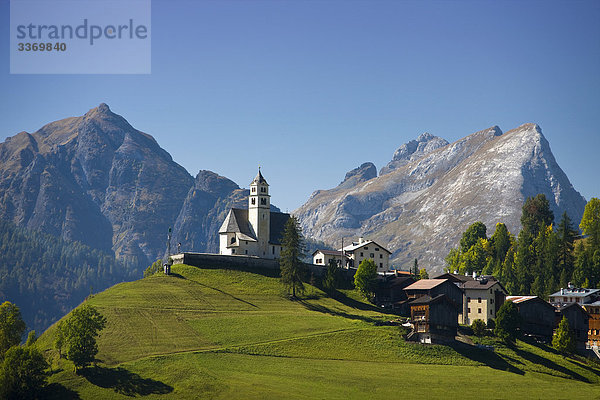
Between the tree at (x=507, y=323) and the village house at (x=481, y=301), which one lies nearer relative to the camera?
the tree at (x=507, y=323)

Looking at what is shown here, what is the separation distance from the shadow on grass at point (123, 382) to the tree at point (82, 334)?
6.15 feet

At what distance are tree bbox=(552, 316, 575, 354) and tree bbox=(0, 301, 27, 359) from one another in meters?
82.6

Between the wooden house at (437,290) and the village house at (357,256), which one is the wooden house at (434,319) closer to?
the wooden house at (437,290)

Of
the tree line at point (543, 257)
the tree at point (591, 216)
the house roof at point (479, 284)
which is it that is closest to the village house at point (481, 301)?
the house roof at point (479, 284)

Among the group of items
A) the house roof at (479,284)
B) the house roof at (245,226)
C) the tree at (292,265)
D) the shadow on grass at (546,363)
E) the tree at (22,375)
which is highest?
the house roof at (245,226)

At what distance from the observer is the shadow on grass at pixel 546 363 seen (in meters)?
107

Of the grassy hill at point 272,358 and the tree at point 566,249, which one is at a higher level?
the tree at point 566,249

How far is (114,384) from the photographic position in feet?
291

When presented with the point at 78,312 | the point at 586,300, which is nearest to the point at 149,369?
the point at 78,312

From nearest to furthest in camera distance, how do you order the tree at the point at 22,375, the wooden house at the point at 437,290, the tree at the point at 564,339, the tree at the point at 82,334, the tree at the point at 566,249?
the tree at the point at 22,375, the tree at the point at 82,334, the tree at the point at 564,339, the wooden house at the point at 437,290, the tree at the point at 566,249

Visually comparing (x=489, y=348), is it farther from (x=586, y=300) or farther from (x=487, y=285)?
(x=586, y=300)

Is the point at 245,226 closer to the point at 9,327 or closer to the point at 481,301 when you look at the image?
the point at 481,301

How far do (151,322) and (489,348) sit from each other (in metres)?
51.4

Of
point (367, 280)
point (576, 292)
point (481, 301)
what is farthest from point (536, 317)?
point (367, 280)
